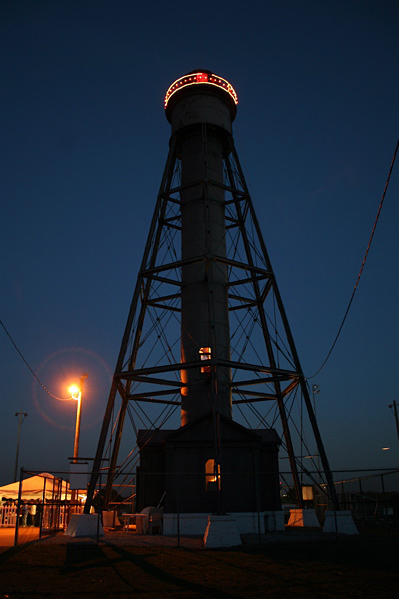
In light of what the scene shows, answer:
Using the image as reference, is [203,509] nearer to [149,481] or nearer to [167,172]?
[149,481]

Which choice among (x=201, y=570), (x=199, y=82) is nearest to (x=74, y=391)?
(x=199, y=82)

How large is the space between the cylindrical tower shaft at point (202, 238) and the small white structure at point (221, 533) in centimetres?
705

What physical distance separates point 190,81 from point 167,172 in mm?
5736

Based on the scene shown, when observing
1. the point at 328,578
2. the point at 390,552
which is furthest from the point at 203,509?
the point at 328,578

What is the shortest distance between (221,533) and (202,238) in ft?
51.1

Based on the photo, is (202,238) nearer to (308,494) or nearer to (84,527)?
(84,527)

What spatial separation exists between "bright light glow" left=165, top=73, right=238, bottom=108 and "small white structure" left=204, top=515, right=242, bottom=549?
23.9 meters

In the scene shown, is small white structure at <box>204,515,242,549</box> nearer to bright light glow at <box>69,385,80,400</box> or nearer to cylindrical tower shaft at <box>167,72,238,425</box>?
cylindrical tower shaft at <box>167,72,238,425</box>

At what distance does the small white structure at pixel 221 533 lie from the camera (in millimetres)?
16844

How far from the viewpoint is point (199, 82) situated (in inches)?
1190

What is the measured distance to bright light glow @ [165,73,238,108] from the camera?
30.3 meters

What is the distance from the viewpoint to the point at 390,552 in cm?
1433

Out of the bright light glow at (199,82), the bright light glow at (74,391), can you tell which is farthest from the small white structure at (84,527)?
the bright light glow at (199,82)

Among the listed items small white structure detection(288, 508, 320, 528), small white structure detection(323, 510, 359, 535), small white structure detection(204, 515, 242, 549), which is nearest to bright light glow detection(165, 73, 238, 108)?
small white structure detection(288, 508, 320, 528)
